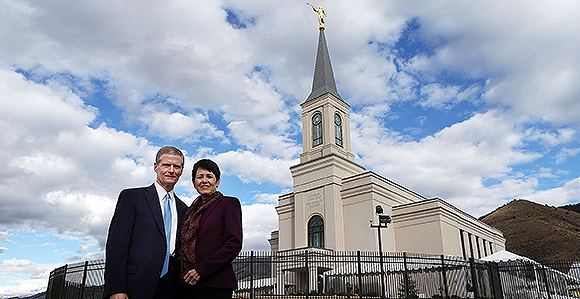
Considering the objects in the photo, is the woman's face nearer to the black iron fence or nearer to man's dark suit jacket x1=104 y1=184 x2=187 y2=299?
man's dark suit jacket x1=104 y1=184 x2=187 y2=299

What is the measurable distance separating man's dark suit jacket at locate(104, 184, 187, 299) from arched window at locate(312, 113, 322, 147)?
3062cm

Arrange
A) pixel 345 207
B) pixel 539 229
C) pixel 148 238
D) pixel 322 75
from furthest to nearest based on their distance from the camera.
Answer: pixel 539 229, pixel 322 75, pixel 345 207, pixel 148 238

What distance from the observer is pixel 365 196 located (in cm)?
2900

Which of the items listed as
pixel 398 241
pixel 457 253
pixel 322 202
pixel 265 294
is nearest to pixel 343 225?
pixel 322 202

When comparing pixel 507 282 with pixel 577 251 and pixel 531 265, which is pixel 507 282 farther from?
pixel 577 251

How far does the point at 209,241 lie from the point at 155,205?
656 mm

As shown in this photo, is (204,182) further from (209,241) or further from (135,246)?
(135,246)

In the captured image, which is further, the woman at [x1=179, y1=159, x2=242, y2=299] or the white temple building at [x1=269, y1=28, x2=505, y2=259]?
the white temple building at [x1=269, y1=28, x2=505, y2=259]

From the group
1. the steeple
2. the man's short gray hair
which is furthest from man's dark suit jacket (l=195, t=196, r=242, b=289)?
the steeple

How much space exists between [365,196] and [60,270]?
20577 mm

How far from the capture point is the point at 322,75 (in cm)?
3728

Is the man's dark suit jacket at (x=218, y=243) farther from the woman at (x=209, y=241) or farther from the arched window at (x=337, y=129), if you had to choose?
the arched window at (x=337, y=129)

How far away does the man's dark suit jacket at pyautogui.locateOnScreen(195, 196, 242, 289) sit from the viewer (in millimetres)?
3561

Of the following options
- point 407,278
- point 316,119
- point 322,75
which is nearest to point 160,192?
point 407,278
